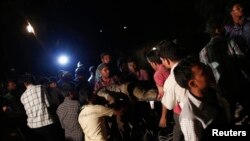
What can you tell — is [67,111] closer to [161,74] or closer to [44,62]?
[161,74]

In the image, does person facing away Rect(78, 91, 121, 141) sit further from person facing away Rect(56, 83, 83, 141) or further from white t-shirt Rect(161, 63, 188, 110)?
white t-shirt Rect(161, 63, 188, 110)

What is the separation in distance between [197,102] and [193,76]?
0.97 ft

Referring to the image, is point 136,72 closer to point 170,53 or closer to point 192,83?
point 170,53

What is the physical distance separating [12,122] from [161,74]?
4810 millimetres

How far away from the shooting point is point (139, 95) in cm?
650

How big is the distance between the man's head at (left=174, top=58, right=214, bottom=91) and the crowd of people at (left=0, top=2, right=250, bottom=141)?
0.5 inches

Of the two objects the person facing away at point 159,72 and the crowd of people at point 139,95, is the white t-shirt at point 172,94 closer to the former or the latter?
the crowd of people at point 139,95

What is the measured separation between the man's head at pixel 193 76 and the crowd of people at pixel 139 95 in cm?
1

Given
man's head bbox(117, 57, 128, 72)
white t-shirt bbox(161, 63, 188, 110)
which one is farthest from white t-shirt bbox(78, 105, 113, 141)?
man's head bbox(117, 57, 128, 72)

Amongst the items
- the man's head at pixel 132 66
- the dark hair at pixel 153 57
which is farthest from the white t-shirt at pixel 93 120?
the man's head at pixel 132 66

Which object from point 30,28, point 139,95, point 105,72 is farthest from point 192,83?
point 30,28

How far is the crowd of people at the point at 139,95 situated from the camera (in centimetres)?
448

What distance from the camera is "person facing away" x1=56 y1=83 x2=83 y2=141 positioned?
562 cm

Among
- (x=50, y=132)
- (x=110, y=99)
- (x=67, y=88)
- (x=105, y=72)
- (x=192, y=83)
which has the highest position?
(x=192, y=83)
